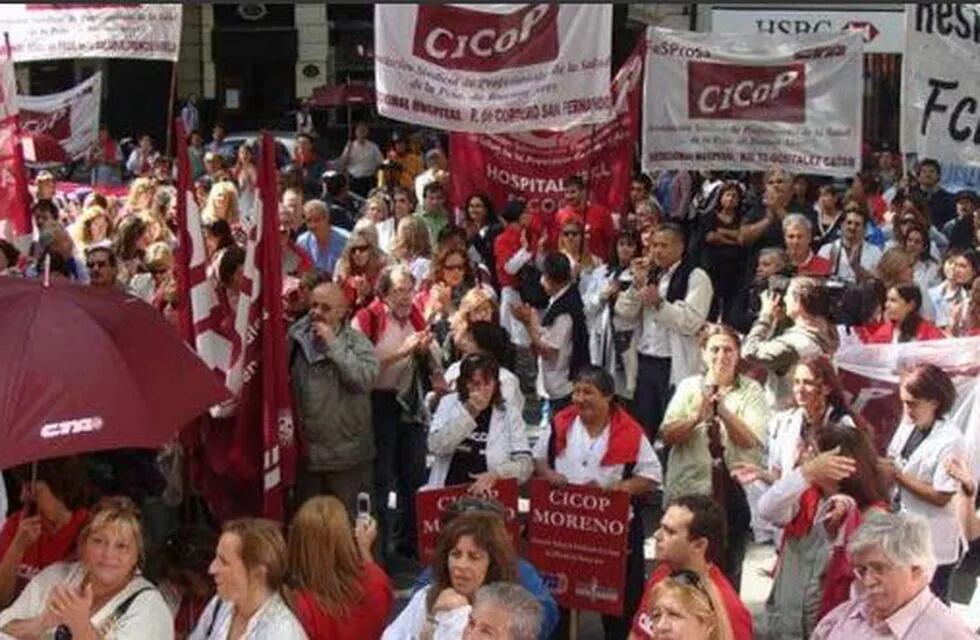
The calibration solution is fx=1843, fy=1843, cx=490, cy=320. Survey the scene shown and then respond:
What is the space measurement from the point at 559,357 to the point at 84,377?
4281mm


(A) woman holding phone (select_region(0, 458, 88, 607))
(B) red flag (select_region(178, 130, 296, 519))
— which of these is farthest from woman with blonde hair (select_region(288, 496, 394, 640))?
(B) red flag (select_region(178, 130, 296, 519))

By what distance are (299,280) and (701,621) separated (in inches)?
168

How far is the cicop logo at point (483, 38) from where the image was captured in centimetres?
1145

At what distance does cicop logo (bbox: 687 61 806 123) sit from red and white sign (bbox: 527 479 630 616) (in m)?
6.56

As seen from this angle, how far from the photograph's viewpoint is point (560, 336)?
9.91m

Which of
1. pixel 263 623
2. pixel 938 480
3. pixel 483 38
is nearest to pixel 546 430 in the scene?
pixel 938 480

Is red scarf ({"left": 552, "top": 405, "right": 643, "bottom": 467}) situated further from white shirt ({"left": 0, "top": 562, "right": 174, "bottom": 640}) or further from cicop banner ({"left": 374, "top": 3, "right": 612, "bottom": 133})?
cicop banner ({"left": 374, "top": 3, "right": 612, "bottom": 133})

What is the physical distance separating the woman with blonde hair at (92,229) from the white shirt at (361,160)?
10078 millimetres

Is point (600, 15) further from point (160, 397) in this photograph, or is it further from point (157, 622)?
point (157, 622)

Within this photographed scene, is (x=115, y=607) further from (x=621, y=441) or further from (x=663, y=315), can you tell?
(x=663, y=315)

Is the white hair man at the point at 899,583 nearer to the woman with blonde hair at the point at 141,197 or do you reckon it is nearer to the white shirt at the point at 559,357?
the white shirt at the point at 559,357

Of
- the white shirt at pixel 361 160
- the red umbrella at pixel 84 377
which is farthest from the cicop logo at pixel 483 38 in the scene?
the white shirt at pixel 361 160

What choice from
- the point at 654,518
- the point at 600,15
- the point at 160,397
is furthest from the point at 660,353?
the point at 160,397

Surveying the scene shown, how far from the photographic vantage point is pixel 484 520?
5.56 m
